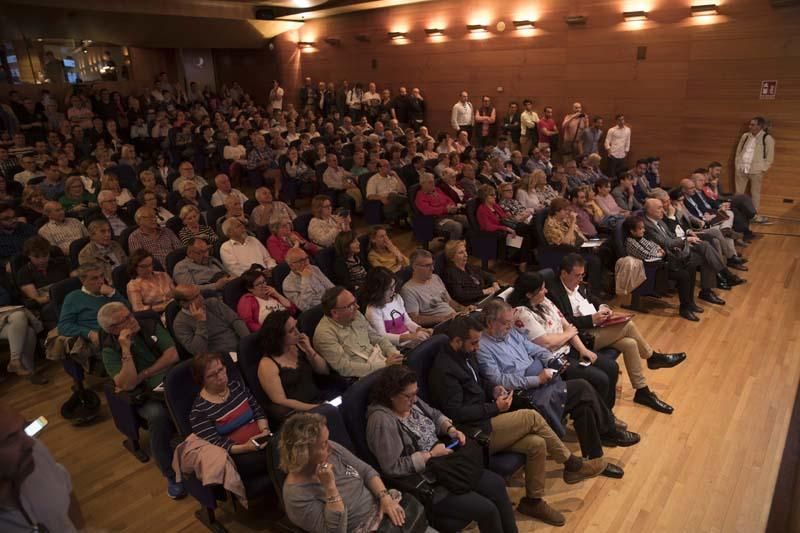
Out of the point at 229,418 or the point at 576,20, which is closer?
the point at 229,418

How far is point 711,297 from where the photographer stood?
18.4 ft

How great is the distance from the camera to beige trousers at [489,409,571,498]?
2912 mm

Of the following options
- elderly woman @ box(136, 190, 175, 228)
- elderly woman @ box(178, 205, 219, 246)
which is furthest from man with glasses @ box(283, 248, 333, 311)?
elderly woman @ box(136, 190, 175, 228)

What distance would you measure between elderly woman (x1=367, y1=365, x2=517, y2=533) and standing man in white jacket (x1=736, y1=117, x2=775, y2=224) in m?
7.63

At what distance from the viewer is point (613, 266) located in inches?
215

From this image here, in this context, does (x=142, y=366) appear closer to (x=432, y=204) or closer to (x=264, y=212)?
(x=264, y=212)

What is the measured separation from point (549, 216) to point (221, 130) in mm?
7291

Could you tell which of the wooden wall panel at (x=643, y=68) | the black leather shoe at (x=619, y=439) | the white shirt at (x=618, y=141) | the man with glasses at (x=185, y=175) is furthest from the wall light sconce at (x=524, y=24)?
the black leather shoe at (x=619, y=439)

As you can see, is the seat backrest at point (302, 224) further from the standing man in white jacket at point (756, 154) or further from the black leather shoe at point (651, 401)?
the standing man in white jacket at point (756, 154)

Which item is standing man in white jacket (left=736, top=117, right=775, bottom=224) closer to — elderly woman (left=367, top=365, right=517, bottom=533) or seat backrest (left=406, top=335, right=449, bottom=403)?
seat backrest (left=406, top=335, right=449, bottom=403)

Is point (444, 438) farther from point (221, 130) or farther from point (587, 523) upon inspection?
point (221, 130)

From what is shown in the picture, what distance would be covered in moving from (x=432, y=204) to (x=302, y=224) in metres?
1.68

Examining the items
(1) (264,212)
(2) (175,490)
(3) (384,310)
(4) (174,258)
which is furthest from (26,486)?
(1) (264,212)

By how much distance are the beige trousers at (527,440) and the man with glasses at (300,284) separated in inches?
67.8
